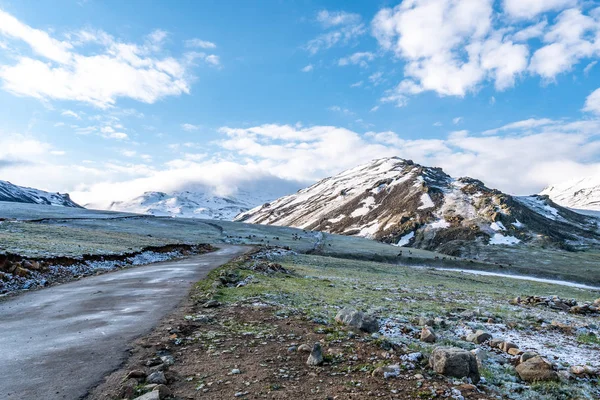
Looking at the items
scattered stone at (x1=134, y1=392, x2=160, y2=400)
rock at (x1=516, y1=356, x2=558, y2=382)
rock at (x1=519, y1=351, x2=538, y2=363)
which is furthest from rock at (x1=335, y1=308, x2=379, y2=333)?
scattered stone at (x1=134, y1=392, x2=160, y2=400)

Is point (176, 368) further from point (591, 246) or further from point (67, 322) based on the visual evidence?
point (591, 246)

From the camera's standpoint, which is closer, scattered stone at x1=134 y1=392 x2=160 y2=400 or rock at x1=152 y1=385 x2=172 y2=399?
scattered stone at x1=134 y1=392 x2=160 y2=400

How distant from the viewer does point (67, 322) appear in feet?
50.3

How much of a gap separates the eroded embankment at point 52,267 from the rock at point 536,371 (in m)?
27.0

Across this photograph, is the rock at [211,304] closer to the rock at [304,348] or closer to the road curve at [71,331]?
the road curve at [71,331]

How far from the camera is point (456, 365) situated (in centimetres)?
888

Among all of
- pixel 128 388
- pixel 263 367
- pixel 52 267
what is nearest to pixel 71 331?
pixel 128 388

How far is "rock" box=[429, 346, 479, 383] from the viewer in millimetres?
8820

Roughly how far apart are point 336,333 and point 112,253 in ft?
127

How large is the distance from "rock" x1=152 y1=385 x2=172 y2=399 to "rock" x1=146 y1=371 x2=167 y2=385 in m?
0.61

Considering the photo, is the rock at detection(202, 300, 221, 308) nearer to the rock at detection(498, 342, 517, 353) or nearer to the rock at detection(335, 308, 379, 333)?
the rock at detection(335, 308, 379, 333)

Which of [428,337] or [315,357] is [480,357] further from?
[315,357]

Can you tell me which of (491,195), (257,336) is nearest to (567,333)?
(257,336)

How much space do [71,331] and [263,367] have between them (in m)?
8.80
